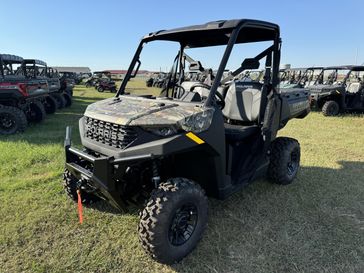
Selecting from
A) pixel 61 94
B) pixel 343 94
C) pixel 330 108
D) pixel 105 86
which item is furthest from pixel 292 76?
pixel 105 86

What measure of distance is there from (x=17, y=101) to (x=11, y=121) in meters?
0.66

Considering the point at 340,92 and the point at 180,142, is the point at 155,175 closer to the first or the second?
the point at 180,142

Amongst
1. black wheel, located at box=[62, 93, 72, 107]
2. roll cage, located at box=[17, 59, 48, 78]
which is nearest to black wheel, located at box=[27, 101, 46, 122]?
roll cage, located at box=[17, 59, 48, 78]

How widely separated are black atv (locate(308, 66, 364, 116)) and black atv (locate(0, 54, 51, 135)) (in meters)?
9.12

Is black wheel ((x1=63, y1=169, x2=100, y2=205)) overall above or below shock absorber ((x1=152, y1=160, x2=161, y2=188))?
below

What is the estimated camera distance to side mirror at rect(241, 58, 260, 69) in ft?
10.3

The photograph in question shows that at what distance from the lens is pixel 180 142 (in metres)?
2.52

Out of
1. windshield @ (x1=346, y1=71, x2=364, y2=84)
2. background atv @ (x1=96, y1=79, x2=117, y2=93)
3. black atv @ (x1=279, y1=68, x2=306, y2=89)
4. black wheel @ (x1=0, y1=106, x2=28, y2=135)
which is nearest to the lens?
black wheel @ (x1=0, y1=106, x2=28, y2=135)

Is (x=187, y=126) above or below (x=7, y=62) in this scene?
below

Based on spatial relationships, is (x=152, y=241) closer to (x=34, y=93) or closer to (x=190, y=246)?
(x=190, y=246)

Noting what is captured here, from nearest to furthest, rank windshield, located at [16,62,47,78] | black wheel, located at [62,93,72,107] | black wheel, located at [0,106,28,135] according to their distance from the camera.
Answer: black wheel, located at [0,106,28,135] → windshield, located at [16,62,47,78] → black wheel, located at [62,93,72,107]

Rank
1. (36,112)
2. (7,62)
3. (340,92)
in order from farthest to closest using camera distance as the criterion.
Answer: (340,92) < (7,62) < (36,112)

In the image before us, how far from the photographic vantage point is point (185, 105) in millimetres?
2844

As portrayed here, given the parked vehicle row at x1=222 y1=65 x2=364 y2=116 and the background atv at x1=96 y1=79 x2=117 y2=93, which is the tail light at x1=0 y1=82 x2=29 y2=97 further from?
the background atv at x1=96 y1=79 x2=117 y2=93
